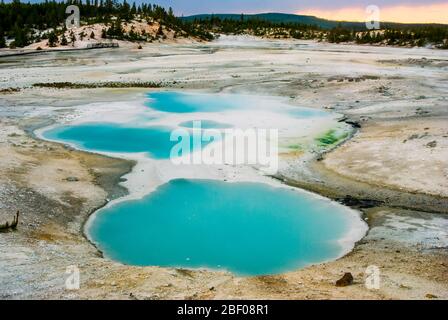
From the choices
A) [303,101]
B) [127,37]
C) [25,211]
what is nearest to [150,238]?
[25,211]

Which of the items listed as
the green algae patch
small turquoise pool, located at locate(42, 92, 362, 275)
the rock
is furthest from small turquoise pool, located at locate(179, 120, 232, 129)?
the rock

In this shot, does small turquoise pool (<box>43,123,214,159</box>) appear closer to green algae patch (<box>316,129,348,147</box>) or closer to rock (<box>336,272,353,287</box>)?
green algae patch (<box>316,129,348,147</box>)

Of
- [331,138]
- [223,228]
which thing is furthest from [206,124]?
[223,228]

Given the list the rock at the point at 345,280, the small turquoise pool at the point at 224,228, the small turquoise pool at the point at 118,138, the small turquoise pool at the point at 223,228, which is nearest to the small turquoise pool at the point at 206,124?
the small turquoise pool at the point at 118,138

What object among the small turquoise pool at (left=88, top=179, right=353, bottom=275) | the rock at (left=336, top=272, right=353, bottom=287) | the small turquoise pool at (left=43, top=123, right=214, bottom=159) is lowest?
the small turquoise pool at (left=88, top=179, right=353, bottom=275)

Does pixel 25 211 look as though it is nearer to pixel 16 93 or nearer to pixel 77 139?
pixel 77 139

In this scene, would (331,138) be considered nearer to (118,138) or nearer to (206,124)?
(206,124)

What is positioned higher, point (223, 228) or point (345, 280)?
point (345, 280)
